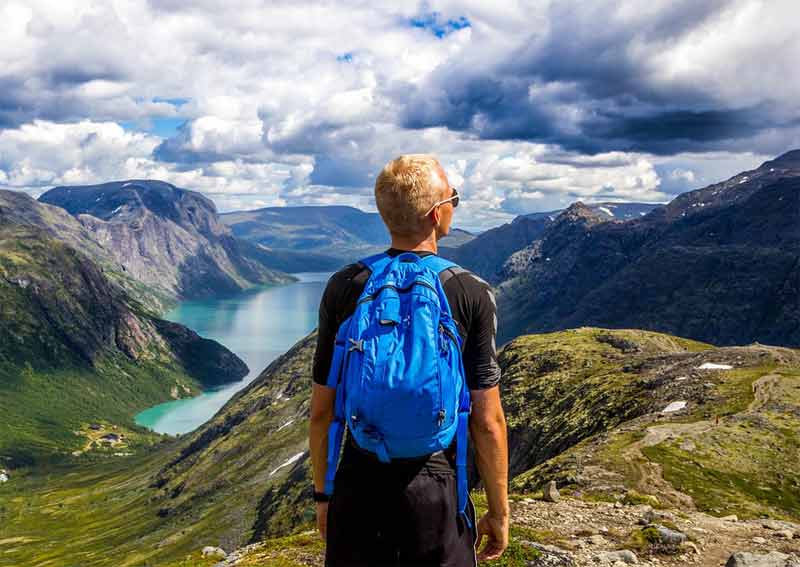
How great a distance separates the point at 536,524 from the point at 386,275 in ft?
69.7

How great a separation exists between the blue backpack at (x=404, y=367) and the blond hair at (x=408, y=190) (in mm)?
617

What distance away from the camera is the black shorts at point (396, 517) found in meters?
8.87

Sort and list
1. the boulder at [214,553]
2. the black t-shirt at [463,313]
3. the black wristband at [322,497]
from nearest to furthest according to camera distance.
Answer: the black t-shirt at [463,313] < the black wristband at [322,497] < the boulder at [214,553]

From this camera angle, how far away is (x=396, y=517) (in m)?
8.92

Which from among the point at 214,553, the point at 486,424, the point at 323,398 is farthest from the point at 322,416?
the point at 214,553

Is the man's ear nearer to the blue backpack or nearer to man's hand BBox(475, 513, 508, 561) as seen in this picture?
the blue backpack

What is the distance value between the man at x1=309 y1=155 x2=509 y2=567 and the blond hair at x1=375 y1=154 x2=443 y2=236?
0.05ft

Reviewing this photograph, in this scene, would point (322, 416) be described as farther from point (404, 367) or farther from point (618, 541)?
point (618, 541)

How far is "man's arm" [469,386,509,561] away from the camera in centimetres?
926

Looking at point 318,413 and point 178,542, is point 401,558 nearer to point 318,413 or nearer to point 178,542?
point 318,413

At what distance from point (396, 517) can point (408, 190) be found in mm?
4580

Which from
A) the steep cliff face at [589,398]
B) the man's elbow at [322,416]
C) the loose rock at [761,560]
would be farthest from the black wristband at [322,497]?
the steep cliff face at [589,398]

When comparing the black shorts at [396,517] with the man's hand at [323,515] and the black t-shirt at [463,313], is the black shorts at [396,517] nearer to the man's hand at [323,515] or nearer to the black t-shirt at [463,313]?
the black t-shirt at [463,313]

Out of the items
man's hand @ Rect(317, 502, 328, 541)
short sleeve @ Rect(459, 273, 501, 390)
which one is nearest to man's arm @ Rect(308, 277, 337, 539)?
man's hand @ Rect(317, 502, 328, 541)
